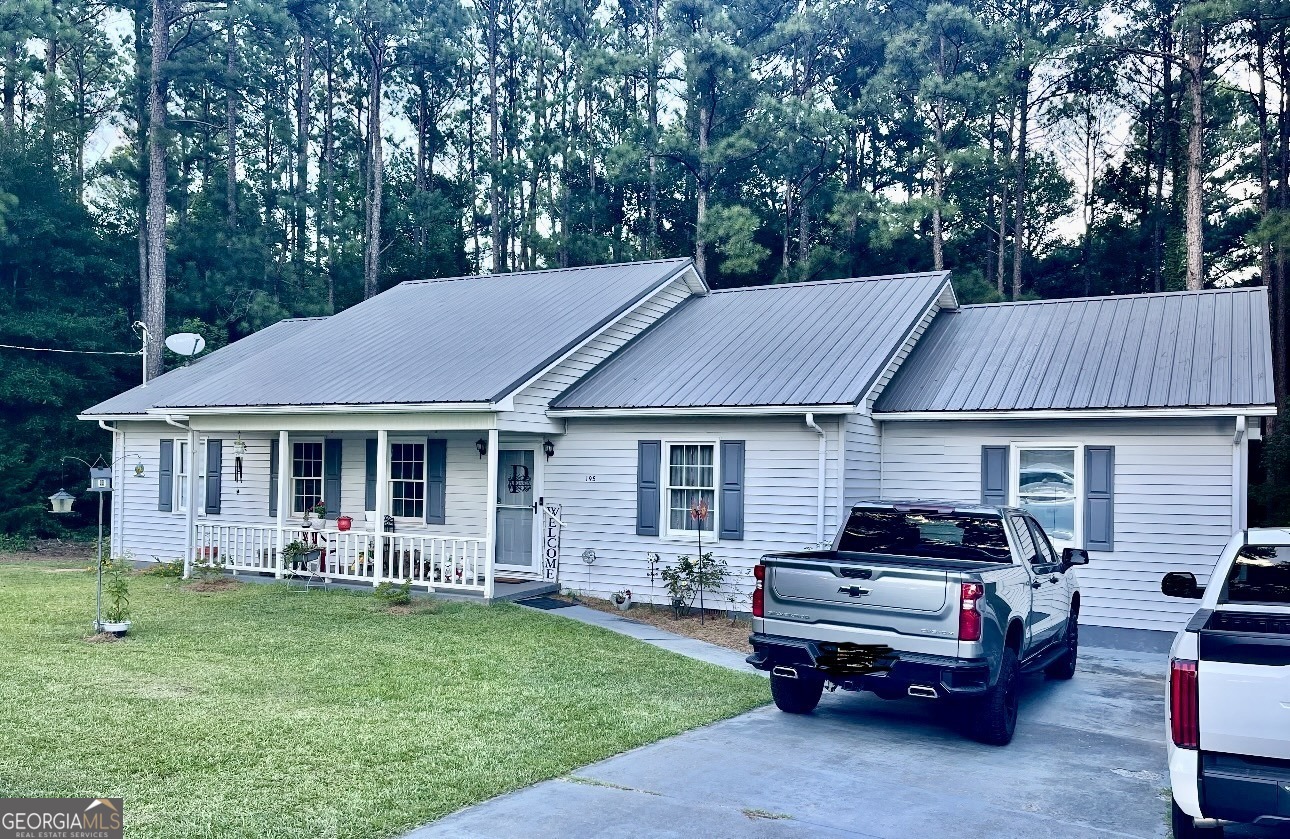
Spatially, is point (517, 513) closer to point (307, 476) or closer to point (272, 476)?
point (307, 476)

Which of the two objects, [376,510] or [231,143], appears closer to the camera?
[376,510]

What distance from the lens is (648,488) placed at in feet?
46.6

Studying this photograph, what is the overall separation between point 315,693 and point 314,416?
24.8ft

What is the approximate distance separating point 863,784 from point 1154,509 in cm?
802

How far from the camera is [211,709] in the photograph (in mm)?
7609

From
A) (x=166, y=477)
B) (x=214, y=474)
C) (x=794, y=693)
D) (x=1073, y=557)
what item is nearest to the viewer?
(x=794, y=693)

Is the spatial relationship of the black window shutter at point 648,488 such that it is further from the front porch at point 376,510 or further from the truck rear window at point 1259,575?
the truck rear window at point 1259,575

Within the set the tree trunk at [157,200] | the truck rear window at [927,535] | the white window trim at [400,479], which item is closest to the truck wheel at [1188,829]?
the truck rear window at [927,535]

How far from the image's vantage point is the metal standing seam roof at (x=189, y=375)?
19.5 m

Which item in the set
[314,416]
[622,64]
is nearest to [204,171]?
[622,64]

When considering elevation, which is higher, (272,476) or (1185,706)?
(272,476)

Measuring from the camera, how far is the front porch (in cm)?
1512

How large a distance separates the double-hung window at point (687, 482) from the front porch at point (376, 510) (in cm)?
219

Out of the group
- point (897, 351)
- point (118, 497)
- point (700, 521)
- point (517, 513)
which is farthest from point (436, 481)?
point (118, 497)
